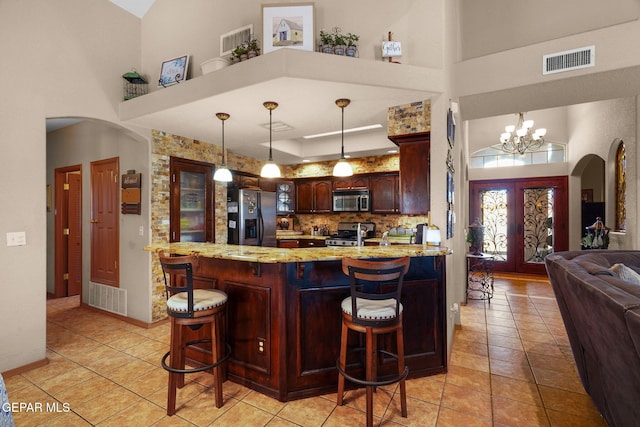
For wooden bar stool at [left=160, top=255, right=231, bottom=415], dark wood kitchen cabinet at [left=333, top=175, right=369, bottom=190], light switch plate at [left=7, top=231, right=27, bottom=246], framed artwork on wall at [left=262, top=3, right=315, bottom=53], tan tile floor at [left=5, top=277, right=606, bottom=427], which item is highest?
framed artwork on wall at [left=262, top=3, right=315, bottom=53]

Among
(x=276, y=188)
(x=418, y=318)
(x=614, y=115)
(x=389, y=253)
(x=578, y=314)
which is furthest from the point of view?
(x=276, y=188)

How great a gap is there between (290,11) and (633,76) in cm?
346

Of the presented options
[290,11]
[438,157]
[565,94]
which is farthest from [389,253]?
[565,94]

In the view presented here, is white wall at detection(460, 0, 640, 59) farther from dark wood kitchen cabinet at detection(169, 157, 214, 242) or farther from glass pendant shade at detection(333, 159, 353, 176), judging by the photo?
dark wood kitchen cabinet at detection(169, 157, 214, 242)

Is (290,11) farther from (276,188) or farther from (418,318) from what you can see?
(276,188)

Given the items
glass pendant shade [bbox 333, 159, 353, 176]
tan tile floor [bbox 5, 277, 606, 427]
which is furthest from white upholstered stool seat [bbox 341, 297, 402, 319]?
glass pendant shade [bbox 333, 159, 353, 176]

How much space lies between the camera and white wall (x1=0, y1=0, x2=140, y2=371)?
2781 mm

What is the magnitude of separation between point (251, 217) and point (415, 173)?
129 inches

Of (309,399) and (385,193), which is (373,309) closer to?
(309,399)

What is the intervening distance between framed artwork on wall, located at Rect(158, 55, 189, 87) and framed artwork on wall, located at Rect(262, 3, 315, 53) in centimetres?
119

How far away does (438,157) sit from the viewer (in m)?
2.94

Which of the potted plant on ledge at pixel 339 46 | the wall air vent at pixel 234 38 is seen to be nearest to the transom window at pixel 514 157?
the potted plant on ledge at pixel 339 46

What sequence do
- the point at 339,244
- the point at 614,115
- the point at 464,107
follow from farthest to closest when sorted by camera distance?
the point at 339,244, the point at 614,115, the point at 464,107

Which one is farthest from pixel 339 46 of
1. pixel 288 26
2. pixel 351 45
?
pixel 288 26
